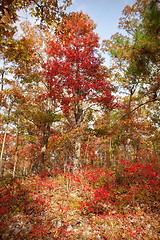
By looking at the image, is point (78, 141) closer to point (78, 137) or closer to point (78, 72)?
point (78, 137)

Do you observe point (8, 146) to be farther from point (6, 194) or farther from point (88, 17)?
point (88, 17)

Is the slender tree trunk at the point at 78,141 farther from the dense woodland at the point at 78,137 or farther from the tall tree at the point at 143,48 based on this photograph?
the tall tree at the point at 143,48

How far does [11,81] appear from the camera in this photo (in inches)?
424

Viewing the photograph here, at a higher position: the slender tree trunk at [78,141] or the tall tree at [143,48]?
the tall tree at [143,48]

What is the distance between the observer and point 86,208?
249 inches

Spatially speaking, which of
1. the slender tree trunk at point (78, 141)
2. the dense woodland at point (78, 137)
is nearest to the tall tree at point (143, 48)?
the dense woodland at point (78, 137)

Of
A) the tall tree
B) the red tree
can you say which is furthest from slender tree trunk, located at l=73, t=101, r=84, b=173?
the tall tree

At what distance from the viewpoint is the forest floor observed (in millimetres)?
5035

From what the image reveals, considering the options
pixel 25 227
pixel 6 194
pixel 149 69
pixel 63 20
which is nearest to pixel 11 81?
pixel 6 194

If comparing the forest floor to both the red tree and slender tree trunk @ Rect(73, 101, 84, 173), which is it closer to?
slender tree trunk @ Rect(73, 101, 84, 173)

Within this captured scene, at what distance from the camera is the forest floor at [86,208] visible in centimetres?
504

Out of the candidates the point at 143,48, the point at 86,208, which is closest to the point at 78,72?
the point at 143,48

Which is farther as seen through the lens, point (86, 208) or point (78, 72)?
point (78, 72)

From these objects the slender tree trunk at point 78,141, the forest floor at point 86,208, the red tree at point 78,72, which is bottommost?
the forest floor at point 86,208
